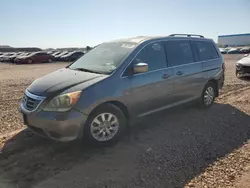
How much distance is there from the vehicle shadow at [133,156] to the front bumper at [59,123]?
0.34m

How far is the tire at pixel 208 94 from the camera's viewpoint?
6.02m

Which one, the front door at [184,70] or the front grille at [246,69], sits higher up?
the front door at [184,70]

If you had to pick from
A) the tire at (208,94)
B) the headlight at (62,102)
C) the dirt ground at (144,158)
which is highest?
the headlight at (62,102)

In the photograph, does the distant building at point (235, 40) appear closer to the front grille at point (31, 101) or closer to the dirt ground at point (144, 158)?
the dirt ground at point (144, 158)

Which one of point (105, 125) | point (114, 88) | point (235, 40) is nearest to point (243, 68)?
point (114, 88)

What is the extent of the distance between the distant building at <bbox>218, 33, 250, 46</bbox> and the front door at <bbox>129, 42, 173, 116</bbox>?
109068 millimetres

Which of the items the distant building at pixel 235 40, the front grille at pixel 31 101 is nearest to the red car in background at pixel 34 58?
the front grille at pixel 31 101

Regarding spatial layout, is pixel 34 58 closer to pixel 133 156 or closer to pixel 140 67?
pixel 140 67

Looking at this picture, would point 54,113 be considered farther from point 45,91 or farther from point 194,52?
point 194,52

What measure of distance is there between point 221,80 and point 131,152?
385 cm

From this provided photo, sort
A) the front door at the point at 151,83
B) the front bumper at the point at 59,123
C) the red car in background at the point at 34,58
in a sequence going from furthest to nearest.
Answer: the red car in background at the point at 34,58 < the front door at the point at 151,83 < the front bumper at the point at 59,123

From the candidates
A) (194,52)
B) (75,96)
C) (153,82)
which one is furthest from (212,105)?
(75,96)

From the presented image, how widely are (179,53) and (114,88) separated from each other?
2.01 m

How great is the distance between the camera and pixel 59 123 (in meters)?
3.53
